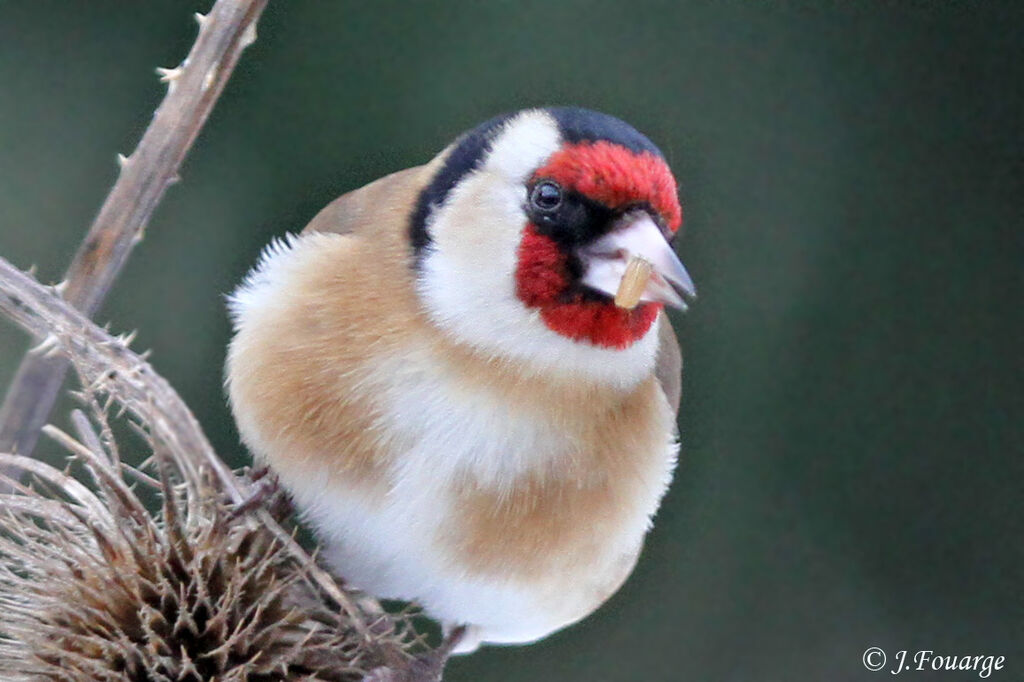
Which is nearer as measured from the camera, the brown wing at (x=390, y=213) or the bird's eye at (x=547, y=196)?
the bird's eye at (x=547, y=196)

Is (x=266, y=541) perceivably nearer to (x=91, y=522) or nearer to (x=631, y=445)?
(x=91, y=522)

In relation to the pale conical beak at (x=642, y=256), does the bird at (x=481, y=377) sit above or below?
below

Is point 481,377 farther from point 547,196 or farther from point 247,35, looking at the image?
point 247,35

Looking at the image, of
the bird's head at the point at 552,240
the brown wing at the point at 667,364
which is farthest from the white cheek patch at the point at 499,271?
the brown wing at the point at 667,364

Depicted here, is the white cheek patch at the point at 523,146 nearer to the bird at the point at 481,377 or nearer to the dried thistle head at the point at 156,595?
the bird at the point at 481,377

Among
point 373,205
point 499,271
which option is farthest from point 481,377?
point 373,205

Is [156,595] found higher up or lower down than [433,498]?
lower down

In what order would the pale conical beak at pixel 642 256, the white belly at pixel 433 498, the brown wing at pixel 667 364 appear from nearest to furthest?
the pale conical beak at pixel 642 256 → the white belly at pixel 433 498 → the brown wing at pixel 667 364

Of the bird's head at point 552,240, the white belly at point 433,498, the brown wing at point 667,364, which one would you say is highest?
the bird's head at point 552,240
